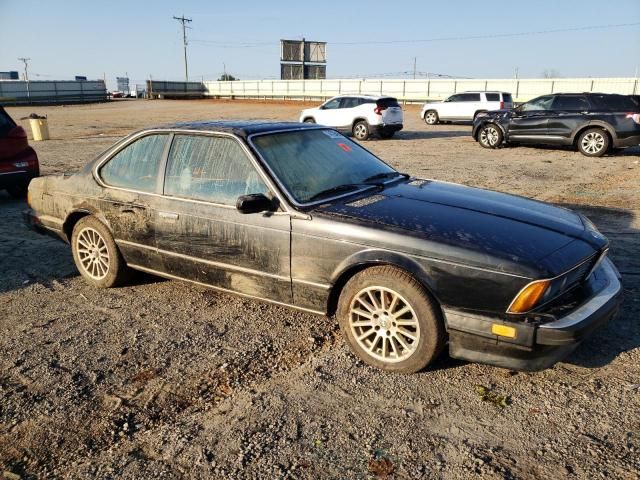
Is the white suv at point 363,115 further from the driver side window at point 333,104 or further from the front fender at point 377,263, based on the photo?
the front fender at point 377,263

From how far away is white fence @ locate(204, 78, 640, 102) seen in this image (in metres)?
32.0

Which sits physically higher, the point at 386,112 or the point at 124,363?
the point at 386,112

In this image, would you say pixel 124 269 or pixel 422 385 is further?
pixel 124 269

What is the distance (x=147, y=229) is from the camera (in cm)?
430

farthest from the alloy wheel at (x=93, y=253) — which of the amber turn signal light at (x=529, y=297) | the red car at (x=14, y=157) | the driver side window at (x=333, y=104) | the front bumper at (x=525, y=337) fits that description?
the driver side window at (x=333, y=104)

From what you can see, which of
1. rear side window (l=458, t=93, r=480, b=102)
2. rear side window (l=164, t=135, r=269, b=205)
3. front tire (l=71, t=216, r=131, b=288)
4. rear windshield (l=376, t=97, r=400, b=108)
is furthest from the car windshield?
rear side window (l=458, t=93, r=480, b=102)

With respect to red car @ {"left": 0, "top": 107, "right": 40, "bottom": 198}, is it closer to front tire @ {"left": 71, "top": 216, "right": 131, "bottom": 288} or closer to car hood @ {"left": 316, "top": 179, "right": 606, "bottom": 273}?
front tire @ {"left": 71, "top": 216, "right": 131, "bottom": 288}

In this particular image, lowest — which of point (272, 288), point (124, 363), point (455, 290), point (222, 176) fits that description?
point (124, 363)

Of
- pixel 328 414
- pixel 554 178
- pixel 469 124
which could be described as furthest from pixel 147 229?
pixel 469 124

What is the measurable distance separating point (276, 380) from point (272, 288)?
2.33 ft

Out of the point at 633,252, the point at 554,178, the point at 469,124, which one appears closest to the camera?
the point at 633,252

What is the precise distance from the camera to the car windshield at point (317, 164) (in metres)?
3.82

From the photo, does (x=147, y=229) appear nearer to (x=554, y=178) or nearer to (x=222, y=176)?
(x=222, y=176)

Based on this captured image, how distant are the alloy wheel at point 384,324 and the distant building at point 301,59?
181 ft
